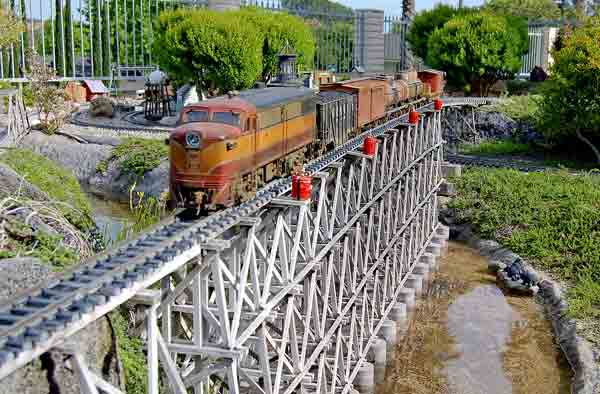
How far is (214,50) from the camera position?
4138 centimetres

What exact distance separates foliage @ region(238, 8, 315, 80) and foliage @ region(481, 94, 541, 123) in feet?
41.5

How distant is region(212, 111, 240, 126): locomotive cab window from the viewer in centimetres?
1424

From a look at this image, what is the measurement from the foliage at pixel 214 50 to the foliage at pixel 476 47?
1629cm

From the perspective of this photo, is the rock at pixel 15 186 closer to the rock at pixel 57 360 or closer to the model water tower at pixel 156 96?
the rock at pixel 57 360

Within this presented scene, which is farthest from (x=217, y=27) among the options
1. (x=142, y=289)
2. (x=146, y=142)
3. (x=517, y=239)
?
(x=142, y=289)

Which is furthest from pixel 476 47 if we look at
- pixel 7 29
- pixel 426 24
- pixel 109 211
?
pixel 7 29

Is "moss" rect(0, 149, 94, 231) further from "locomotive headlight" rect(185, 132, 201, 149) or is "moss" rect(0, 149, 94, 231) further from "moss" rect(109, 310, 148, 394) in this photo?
"locomotive headlight" rect(185, 132, 201, 149)

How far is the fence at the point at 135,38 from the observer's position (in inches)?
2095

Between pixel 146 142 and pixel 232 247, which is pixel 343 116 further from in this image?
pixel 146 142

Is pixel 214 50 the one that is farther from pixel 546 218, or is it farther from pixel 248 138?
pixel 248 138

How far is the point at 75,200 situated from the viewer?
23.8m

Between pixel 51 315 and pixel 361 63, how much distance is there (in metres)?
58.0

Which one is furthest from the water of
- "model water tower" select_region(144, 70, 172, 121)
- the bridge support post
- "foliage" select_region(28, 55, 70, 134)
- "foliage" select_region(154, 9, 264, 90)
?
the bridge support post

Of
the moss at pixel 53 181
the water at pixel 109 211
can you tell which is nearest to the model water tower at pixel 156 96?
the water at pixel 109 211
